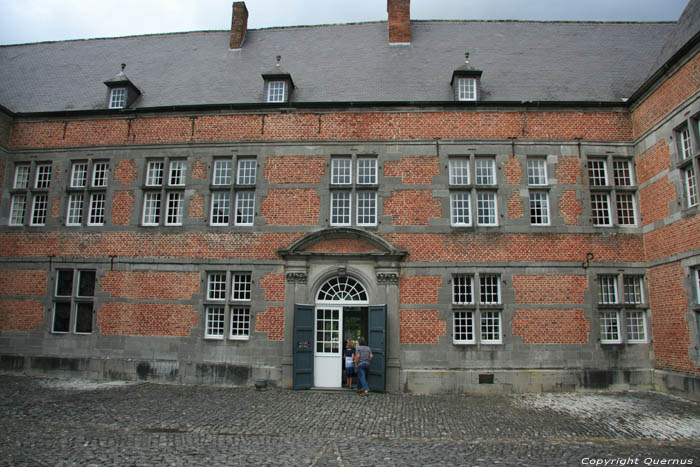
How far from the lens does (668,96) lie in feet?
36.1

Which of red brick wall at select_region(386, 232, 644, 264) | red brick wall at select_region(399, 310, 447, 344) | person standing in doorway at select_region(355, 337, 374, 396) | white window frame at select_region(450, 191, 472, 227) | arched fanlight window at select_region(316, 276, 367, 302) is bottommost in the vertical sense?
person standing in doorway at select_region(355, 337, 374, 396)

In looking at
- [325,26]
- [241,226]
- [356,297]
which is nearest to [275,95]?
[241,226]

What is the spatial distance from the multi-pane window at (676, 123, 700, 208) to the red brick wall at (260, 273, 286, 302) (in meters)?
9.88

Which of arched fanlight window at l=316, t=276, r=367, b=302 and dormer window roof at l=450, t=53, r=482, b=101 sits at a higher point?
dormer window roof at l=450, t=53, r=482, b=101

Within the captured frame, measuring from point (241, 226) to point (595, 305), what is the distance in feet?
31.4

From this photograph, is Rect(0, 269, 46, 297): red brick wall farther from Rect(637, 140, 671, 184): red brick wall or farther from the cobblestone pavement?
Rect(637, 140, 671, 184): red brick wall

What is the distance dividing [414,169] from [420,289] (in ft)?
10.8

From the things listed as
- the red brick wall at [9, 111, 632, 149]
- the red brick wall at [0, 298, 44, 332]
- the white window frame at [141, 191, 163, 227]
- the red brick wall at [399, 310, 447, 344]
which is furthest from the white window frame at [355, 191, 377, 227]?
the red brick wall at [0, 298, 44, 332]

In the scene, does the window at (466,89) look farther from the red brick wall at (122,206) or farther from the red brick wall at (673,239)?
the red brick wall at (122,206)

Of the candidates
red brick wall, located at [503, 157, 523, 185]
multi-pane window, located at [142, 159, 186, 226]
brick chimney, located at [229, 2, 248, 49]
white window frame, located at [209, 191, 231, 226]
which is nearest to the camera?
red brick wall, located at [503, 157, 523, 185]

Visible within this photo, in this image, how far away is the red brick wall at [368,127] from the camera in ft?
41.0

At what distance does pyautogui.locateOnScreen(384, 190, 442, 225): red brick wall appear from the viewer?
12.2 m

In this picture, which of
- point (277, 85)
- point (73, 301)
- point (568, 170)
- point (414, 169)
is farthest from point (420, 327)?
point (73, 301)

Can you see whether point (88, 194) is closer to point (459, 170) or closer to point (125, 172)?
point (125, 172)
